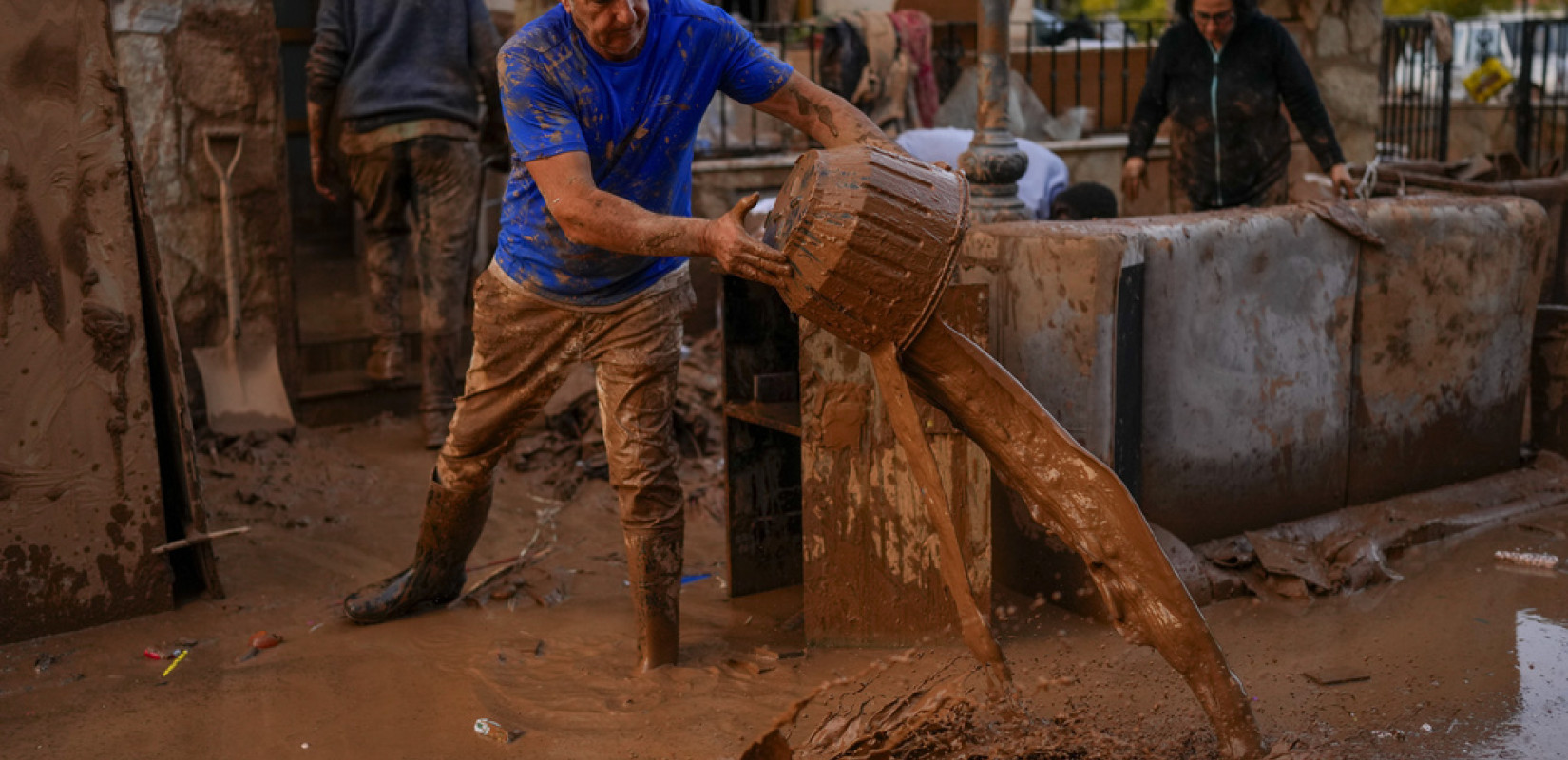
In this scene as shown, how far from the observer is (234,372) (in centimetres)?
576

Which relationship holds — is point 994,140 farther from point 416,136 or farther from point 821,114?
point 416,136

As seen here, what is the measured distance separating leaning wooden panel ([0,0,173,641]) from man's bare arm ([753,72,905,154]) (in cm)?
196

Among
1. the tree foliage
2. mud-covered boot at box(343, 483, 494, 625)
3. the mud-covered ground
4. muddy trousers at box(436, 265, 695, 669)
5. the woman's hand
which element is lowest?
the mud-covered ground

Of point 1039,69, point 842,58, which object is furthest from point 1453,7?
point 842,58

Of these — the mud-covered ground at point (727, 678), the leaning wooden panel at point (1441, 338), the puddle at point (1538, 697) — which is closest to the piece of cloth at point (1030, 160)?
the leaning wooden panel at point (1441, 338)

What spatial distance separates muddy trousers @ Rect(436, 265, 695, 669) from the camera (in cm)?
353

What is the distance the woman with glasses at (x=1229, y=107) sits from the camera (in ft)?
18.6

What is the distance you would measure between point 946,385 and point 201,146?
4.04 meters

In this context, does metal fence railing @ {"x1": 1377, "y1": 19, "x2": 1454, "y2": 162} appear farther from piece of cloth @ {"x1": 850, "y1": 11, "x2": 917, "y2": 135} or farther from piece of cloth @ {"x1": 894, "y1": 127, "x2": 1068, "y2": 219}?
piece of cloth @ {"x1": 894, "y1": 127, "x2": 1068, "y2": 219}

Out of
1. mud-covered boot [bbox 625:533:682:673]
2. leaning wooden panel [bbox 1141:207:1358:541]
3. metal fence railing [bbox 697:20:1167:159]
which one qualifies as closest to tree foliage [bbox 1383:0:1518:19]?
metal fence railing [bbox 697:20:1167:159]

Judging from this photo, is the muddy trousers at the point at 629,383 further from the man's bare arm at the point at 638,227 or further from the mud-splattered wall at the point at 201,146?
the mud-splattered wall at the point at 201,146

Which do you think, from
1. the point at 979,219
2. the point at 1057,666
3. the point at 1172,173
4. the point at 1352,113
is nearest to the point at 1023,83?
the point at 1352,113

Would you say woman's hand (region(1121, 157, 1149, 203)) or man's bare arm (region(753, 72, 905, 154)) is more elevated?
man's bare arm (region(753, 72, 905, 154))

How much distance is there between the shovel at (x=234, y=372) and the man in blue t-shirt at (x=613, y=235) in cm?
221
